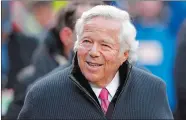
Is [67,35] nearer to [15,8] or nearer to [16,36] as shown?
[16,36]

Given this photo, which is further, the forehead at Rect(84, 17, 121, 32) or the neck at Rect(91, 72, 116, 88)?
the neck at Rect(91, 72, 116, 88)

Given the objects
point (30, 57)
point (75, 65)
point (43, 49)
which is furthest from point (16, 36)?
point (75, 65)

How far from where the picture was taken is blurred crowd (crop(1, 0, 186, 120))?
16.1 ft

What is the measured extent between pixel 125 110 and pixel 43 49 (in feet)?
5.94

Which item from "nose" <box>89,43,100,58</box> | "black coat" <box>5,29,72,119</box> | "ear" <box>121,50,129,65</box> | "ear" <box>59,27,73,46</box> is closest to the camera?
"nose" <box>89,43,100,58</box>

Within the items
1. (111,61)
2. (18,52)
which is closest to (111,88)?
(111,61)

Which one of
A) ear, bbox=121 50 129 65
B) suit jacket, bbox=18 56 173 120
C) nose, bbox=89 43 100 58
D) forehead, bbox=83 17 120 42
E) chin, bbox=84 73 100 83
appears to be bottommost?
suit jacket, bbox=18 56 173 120

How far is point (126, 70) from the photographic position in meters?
3.57

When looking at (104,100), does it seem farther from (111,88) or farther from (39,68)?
(39,68)

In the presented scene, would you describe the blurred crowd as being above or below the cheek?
below

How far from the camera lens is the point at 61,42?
5109 mm

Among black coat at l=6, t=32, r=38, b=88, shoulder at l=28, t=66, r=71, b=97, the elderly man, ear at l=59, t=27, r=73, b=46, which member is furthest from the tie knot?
black coat at l=6, t=32, r=38, b=88

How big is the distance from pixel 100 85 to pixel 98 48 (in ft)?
0.85

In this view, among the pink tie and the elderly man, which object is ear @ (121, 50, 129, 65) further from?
the pink tie
